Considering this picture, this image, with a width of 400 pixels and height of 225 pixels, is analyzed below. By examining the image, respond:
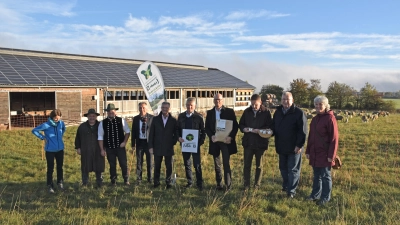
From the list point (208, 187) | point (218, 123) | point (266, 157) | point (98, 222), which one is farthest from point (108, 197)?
point (266, 157)

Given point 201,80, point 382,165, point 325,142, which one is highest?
point 201,80

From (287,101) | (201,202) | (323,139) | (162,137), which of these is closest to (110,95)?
(162,137)

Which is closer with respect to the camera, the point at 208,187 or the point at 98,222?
the point at 98,222

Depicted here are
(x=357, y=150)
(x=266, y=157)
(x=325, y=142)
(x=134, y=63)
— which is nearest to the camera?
(x=325, y=142)

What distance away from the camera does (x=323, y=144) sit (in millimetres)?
5480

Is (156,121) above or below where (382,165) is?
above

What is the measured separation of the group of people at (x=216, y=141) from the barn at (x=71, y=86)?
13411mm

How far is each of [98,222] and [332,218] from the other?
348cm

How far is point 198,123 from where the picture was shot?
6461 mm

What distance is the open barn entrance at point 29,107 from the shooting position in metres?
19.5

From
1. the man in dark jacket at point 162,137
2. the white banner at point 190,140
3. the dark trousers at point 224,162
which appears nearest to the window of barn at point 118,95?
the man in dark jacket at point 162,137

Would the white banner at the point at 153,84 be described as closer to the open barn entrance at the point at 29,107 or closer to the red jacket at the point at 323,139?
the red jacket at the point at 323,139

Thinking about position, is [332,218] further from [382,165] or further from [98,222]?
[382,165]

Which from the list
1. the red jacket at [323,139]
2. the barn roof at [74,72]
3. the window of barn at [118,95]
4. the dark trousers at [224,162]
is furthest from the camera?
the window of barn at [118,95]
